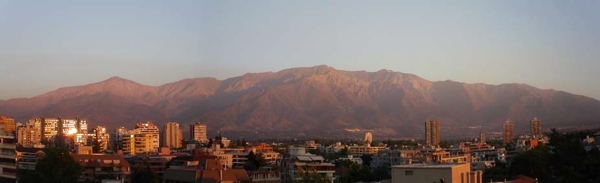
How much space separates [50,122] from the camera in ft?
245

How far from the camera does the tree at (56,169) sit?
95.4 feet

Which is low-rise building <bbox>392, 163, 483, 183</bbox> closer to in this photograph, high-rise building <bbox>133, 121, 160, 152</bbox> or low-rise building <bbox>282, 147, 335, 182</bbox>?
low-rise building <bbox>282, 147, 335, 182</bbox>

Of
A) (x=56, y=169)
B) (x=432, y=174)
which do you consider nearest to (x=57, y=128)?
(x=56, y=169)

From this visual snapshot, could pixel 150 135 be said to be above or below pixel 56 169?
above

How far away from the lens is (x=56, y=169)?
1148 inches

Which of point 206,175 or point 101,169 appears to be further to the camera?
point 101,169

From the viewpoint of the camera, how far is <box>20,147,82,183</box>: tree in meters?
29.1

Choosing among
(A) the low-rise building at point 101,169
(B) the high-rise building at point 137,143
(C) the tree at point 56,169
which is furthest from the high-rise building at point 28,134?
(C) the tree at point 56,169

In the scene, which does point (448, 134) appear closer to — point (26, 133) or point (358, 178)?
point (26, 133)

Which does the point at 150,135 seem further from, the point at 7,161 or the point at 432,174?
the point at 432,174

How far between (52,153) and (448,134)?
77.1m

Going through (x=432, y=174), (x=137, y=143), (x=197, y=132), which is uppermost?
(x=432, y=174)

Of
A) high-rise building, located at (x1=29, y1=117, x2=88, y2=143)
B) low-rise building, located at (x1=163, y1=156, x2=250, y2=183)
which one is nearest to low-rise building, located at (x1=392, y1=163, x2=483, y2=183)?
low-rise building, located at (x1=163, y1=156, x2=250, y2=183)

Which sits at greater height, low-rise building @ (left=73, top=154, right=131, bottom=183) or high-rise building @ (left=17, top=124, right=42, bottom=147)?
high-rise building @ (left=17, top=124, right=42, bottom=147)
